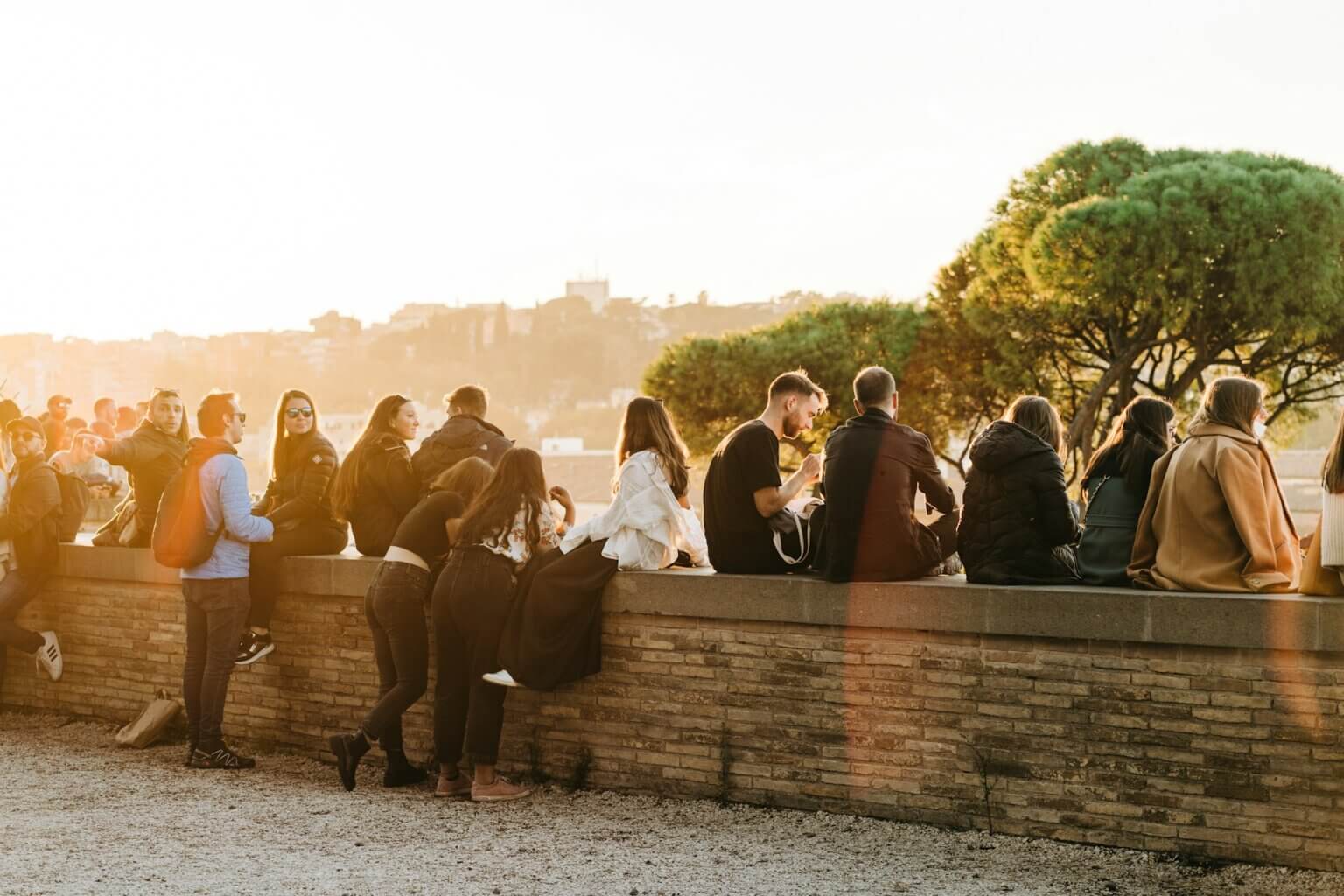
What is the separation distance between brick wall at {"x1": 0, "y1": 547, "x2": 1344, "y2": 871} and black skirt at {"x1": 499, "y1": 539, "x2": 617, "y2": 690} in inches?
6.6

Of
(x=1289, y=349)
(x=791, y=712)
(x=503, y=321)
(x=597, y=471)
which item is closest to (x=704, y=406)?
(x=1289, y=349)

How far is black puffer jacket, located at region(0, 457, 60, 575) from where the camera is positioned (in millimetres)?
10227

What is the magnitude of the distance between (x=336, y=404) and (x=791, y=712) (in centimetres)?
11861

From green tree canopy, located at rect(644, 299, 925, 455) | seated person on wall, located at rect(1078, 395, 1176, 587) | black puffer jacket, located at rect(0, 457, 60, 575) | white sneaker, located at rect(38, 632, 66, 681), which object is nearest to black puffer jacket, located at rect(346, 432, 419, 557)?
black puffer jacket, located at rect(0, 457, 60, 575)

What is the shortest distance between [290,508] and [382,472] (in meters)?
0.90

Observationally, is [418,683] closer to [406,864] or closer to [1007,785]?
[406,864]

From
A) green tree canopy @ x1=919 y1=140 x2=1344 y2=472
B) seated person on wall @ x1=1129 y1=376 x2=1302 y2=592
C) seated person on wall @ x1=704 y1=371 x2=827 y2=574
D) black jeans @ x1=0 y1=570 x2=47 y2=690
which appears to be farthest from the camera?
green tree canopy @ x1=919 y1=140 x2=1344 y2=472

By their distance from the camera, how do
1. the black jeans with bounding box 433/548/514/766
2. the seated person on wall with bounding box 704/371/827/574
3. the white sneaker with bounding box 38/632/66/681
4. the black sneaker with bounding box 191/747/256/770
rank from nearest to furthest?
1. the seated person on wall with bounding box 704/371/827/574
2. the black jeans with bounding box 433/548/514/766
3. the black sneaker with bounding box 191/747/256/770
4. the white sneaker with bounding box 38/632/66/681

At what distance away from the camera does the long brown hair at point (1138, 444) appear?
7066mm

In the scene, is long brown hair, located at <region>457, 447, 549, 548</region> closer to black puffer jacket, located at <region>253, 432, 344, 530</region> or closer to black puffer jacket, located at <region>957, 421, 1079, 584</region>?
black puffer jacket, located at <region>253, 432, 344, 530</region>

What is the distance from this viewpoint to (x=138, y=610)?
10.2 metres

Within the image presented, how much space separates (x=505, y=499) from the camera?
7586mm

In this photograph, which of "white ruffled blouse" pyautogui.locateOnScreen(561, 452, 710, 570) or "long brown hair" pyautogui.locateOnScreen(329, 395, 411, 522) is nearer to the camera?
"white ruffled blouse" pyautogui.locateOnScreen(561, 452, 710, 570)

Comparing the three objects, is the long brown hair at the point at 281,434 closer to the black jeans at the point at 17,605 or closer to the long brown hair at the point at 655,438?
the long brown hair at the point at 655,438
